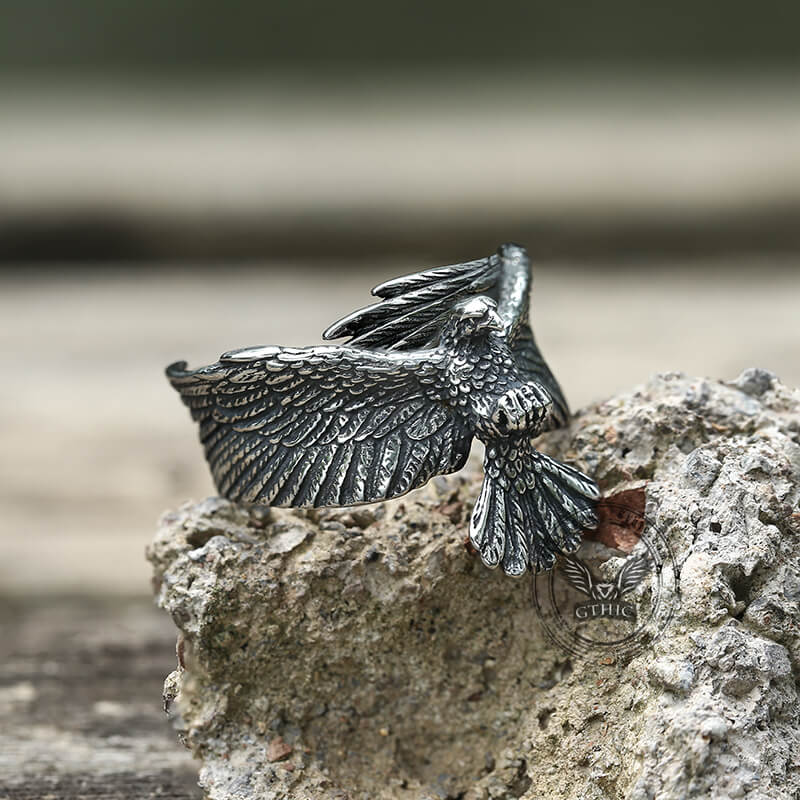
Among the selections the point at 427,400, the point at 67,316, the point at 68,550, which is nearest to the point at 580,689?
the point at 427,400

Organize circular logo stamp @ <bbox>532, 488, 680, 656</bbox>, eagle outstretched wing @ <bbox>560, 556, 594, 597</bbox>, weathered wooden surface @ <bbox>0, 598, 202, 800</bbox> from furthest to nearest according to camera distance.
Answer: weathered wooden surface @ <bbox>0, 598, 202, 800</bbox>, eagle outstretched wing @ <bbox>560, 556, 594, 597</bbox>, circular logo stamp @ <bbox>532, 488, 680, 656</bbox>

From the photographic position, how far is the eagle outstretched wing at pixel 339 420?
1.45 m

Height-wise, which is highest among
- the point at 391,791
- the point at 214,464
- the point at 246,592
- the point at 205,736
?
the point at 214,464

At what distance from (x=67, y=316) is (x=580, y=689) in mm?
2546

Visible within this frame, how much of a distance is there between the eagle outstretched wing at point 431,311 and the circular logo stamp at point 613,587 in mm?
202

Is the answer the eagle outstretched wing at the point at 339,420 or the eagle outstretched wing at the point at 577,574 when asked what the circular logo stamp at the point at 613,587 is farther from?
the eagle outstretched wing at the point at 339,420

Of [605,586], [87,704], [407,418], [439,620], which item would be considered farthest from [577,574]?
[87,704]

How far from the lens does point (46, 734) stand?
69.9 inches

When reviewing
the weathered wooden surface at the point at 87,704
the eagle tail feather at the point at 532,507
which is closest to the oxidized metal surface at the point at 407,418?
the eagle tail feather at the point at 532,507

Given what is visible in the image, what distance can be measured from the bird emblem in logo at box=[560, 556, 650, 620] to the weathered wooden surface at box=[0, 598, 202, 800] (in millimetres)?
682

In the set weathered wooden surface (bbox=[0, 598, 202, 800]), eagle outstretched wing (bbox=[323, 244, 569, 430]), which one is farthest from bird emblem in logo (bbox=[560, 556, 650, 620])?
weathered wooden surface (bbox=[0, 598, 202, 800])

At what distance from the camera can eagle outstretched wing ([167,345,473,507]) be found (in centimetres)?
145

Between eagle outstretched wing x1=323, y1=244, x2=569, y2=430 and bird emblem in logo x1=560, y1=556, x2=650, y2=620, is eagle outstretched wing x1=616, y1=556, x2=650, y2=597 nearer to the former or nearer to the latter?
bird emblem in logo x1=560, y1=556, x2=650, y2=620

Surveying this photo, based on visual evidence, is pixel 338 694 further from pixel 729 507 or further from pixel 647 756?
pixel 729 507
